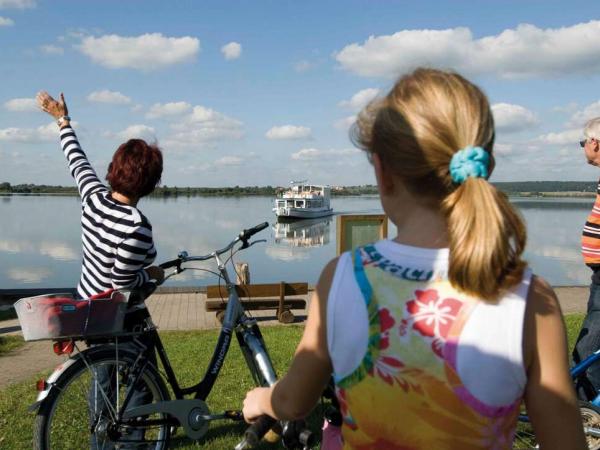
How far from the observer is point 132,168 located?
3365 millimetres

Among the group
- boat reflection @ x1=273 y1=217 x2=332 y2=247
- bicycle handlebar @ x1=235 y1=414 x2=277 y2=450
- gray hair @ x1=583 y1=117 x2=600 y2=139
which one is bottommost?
boat reflection @ x1=273 y1=217 x2=332 y2=247

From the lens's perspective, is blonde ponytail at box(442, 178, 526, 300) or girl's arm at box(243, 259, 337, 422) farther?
girl's arm at box(243, 259, 337, 422)

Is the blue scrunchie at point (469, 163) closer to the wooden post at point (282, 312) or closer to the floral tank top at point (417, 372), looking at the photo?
the floral tank top at point (417, 372)

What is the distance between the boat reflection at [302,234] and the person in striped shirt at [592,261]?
2998 centimetres

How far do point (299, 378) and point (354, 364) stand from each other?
0.50 feet

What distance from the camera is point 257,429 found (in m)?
1.43

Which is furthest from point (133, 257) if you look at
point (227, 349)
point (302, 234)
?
point (302, 234)

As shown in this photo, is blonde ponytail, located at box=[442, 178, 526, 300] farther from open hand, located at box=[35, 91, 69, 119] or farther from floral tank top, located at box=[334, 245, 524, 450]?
open hand, located at box=[35, 91, 69, 119]

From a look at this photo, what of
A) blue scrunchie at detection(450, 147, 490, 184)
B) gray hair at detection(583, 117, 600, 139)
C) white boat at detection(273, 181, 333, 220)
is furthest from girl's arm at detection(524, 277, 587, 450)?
white boat at detection(273, 181, 333, 220)

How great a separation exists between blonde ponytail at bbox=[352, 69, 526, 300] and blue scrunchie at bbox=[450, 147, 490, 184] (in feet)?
0.04

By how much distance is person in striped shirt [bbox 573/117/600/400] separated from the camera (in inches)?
152

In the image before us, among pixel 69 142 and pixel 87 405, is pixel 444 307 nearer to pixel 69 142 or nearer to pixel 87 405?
pixel 87 405

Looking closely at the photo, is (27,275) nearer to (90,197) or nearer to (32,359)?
(32,359)

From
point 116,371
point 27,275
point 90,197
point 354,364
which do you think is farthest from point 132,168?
point 27,275
